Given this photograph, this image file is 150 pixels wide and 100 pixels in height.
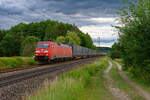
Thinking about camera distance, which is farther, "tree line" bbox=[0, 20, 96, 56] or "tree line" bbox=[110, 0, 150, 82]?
"tree line" bbox=[0, 20, 96, 56]

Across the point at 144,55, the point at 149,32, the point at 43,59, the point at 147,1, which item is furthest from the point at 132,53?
the point at 43,59

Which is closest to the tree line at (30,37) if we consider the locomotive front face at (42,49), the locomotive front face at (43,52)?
the locomotive front face at (42,49)

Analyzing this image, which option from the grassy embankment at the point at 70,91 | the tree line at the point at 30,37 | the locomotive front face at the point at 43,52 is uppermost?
the tree line at the point at 30,37

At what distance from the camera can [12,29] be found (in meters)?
134

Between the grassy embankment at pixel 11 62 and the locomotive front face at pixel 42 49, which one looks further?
the locomotive front face at pixel 42 49

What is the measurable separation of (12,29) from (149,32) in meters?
128

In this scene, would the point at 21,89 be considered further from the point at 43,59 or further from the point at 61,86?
the point at 43,59

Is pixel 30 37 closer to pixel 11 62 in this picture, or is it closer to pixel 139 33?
pixel 11 62

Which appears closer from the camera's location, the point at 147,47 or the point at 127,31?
the point at 147,47

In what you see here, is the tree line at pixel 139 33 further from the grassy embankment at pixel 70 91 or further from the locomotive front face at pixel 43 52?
the locomotive front face at pixel 43 52

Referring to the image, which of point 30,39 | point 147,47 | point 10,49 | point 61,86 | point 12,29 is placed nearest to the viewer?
point 61,86

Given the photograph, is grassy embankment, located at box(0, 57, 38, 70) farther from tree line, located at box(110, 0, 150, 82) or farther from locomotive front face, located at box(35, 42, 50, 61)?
tree line, located at box(110, 0, 150, 82)

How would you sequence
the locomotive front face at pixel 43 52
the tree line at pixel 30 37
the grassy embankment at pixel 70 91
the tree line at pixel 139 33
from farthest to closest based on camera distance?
the tree line at pixel 30 37, the locomotive front face at pixel 43 52, the tree line at pixel 139 33, the grassy embankment at pixel 70 91

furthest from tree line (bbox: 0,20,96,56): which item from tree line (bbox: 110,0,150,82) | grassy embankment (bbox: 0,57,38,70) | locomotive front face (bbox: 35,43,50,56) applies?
tree line (bbox: 110,0,150,82)
